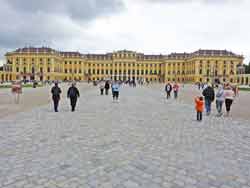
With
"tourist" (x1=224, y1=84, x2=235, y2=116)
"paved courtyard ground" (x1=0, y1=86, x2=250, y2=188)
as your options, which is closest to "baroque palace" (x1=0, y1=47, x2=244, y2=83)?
"tourist" (x1=224, y1=84, x2=235, y2=116)

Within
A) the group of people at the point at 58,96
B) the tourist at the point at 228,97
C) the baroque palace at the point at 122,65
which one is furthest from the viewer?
the baroque palace at the point at 122,65

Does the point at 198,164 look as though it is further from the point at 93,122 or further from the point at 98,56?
the point at 98,56

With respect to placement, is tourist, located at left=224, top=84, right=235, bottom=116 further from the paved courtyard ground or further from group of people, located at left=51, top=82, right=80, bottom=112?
group of people, located at left=51, top=82, right=80, bottom=112

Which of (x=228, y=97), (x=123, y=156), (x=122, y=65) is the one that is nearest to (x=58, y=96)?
(x=228, y=97)

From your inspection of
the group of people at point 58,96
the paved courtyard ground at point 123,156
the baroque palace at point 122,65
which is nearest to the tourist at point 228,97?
the paved courtyard ground at point 123,156

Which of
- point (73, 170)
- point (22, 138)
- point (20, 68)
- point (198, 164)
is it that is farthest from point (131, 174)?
point (20, 68)

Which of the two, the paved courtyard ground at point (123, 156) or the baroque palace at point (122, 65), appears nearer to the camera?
the paved courtyard ground at point (123, 156)

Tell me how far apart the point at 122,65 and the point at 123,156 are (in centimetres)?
12445

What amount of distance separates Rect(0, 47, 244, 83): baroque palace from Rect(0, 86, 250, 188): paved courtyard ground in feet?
347

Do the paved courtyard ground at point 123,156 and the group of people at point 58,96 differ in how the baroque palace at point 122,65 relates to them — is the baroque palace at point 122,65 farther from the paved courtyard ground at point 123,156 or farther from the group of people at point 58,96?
the paved courtyard ground at point 123,156

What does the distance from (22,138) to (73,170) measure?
3.07 meters

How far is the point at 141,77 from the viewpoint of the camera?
432 feet

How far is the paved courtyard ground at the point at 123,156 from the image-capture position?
4.31 metres

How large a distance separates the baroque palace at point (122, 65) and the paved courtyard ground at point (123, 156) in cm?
10582
